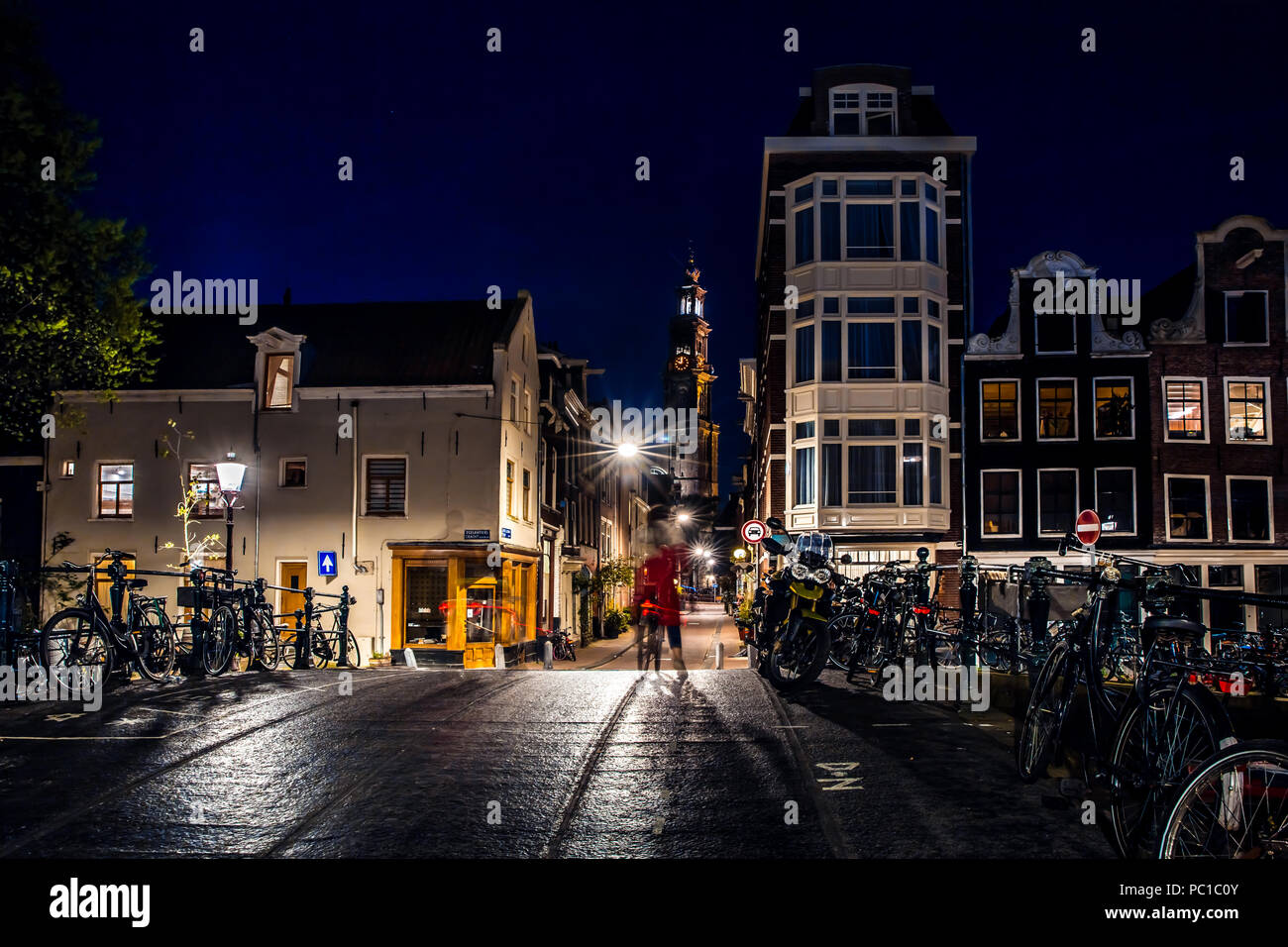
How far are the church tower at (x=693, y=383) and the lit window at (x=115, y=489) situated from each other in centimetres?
11732

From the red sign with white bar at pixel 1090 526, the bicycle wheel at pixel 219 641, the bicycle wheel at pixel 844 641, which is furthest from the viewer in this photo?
the red sign with white bar at pixel 1090 526

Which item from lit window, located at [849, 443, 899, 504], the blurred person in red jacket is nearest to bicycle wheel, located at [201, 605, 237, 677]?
the blurred person in red jacket

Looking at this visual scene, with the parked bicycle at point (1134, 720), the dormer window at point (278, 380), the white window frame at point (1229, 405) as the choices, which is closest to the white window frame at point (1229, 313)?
the white window frame at point (1229, 405)

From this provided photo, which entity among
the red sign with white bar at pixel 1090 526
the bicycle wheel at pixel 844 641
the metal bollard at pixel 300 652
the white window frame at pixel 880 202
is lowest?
the metal bollard at pixel 300 652

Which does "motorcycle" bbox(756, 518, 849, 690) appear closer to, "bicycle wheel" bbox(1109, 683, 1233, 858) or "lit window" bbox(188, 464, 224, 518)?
"bicycle wheel" bbox(1109, 683, 1233, 858)

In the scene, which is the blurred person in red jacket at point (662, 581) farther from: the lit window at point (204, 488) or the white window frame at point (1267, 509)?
the white window frame at point (1267, 509)

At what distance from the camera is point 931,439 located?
99.3 feet

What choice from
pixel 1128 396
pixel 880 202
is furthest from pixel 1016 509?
pixel 880 202

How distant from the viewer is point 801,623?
1114 cm

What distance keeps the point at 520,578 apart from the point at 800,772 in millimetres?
27372

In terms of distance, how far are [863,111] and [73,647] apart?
2837 centimetres

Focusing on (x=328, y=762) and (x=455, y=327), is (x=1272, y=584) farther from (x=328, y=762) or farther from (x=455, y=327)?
(x=328, y=762)

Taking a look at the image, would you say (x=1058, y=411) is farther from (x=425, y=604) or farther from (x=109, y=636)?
(x=109, y=636)

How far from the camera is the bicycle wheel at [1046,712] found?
19.2 ft
